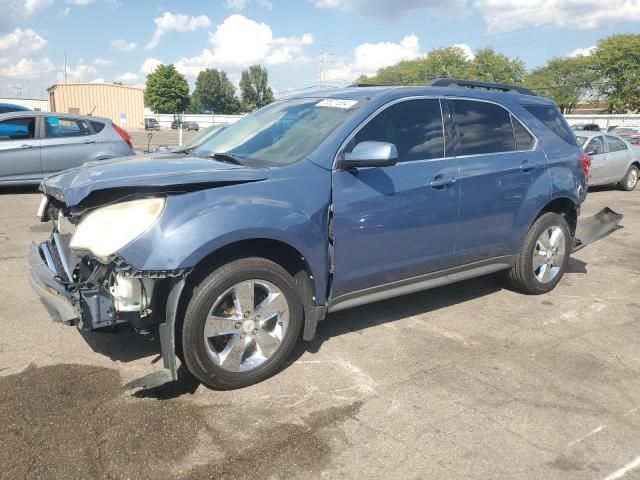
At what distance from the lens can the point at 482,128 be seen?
454 cm

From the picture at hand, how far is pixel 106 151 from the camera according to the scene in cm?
1062

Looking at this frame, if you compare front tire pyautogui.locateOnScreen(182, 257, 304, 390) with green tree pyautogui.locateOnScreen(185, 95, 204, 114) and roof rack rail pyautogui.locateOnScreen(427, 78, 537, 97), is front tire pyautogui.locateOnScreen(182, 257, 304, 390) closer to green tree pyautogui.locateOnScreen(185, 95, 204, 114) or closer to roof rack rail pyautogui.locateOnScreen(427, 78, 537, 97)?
roof rack rail pyautogui.locateOnScreen(427, 78, 537, 97)

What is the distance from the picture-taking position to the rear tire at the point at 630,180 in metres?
14.3

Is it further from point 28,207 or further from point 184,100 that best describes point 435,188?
point 184,100

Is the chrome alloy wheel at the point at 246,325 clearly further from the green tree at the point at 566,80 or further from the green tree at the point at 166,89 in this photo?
the green tree at the point at 166,89

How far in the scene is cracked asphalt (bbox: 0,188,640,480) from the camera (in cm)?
262

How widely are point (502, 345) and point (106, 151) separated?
29.5 feet

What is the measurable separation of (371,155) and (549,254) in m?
2.67

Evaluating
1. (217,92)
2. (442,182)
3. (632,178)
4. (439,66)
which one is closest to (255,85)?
(217,92)

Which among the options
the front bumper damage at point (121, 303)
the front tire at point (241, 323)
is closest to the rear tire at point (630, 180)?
the front tire at point (241, 323)

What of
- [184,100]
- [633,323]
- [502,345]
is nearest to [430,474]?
[502,345]

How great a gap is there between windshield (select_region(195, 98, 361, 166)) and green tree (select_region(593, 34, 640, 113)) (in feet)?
237

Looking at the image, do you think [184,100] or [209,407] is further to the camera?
[184,100]

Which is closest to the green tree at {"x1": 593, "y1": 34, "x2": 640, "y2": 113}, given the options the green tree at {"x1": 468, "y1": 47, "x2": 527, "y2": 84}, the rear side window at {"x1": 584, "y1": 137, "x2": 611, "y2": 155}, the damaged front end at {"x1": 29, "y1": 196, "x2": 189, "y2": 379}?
the green tree at {"x1": 468, "y1": 47, "x2": 527, "y2": 84}
